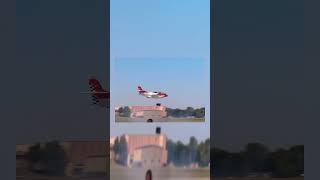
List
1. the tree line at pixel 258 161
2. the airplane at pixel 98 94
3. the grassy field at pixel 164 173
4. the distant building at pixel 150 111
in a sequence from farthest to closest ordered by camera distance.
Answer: the tree line at pixel 258 161, the airplane at pixel 98 94, the distant building at pixel 150 111, the grassy field at pixel 164 173

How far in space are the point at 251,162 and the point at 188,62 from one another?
83.5 inches

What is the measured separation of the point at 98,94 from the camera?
6586 mm

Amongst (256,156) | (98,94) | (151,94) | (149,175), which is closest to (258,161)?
(256,156)

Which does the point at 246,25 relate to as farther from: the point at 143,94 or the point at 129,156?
the point at 129,156

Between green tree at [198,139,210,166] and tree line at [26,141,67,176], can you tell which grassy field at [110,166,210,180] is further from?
tree line at [26,141,67,176]

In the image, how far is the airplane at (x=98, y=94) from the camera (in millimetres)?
6543

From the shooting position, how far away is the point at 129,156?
5988mm

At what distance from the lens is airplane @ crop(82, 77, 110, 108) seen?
21.5 feet

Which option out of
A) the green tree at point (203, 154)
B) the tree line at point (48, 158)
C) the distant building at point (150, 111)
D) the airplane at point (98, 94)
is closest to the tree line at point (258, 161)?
the green tree at point (203, 154)

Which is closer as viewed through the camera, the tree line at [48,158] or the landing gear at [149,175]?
the landing gear at [149,175]

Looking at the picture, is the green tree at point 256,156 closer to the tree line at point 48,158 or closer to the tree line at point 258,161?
the tree line at point 258,161

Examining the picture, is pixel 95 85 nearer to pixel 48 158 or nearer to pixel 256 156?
pixel 48 158

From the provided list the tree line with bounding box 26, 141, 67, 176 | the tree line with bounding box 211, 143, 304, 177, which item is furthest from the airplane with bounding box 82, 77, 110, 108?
the tree line with bounding box 211, 143, 304, 177

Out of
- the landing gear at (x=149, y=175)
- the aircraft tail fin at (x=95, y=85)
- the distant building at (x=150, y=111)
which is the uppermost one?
the aircraft tail fin at (x=95, y=85)
